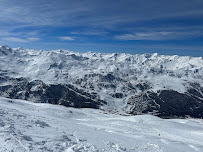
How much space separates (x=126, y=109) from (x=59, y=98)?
73.9 meters

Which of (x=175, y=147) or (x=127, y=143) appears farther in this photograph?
(x=175, y=147)

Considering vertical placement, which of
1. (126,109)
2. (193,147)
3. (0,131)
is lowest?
(126,109)

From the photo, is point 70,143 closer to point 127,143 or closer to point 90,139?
point 90,139

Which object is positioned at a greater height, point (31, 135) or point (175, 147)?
point (31, 135)

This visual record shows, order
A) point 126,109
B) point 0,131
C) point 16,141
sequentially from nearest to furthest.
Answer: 1. point 16,141
2. point 0,131
3. point 126,109

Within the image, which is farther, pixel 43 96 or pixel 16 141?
pixel 43 96

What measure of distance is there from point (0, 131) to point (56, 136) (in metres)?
7.41

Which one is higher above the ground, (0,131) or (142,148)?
(0,131)

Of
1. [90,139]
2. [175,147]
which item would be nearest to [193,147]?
[175,147]

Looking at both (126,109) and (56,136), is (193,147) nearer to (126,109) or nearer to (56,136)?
(56,136)

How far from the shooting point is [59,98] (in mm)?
199500

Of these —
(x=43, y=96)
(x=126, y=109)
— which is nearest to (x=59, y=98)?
(x=43, y=96)

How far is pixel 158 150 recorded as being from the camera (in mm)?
28047

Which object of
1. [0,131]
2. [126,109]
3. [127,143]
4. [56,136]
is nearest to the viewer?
[0,131]
